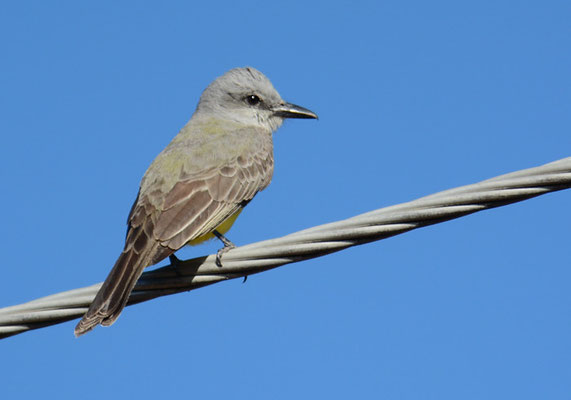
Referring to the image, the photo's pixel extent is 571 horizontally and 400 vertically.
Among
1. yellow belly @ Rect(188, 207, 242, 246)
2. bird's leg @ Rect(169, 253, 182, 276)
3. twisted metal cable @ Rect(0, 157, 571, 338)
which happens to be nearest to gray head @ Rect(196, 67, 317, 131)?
yellow belly @ Rect(188, 207, 242, 246)

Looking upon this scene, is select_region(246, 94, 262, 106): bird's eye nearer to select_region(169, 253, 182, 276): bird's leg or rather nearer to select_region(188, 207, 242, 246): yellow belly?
select_region(188, 207, 242, 246): yellow belly

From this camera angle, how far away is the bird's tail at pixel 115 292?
4.18 metres

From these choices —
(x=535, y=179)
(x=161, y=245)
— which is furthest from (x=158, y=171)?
(x=535, y=179)

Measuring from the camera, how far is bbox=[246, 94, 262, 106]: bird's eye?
7414mm

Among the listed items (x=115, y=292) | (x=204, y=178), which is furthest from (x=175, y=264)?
(x=204, y=178)

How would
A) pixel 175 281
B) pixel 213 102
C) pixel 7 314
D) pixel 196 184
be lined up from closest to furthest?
pixel 7 314 → pixel 175 281 → pixel 196 184 → pixel 213 102

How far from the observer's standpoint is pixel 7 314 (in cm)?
363

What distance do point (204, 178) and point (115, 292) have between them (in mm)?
1577

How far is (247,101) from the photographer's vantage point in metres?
7.41

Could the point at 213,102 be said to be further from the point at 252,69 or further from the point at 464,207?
the point at 464,207

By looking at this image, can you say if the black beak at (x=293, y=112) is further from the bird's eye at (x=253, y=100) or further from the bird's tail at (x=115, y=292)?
the bird's tail at (x=115, y=292)

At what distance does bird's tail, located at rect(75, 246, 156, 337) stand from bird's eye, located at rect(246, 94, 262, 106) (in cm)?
296

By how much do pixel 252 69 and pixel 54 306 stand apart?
4.33 meters

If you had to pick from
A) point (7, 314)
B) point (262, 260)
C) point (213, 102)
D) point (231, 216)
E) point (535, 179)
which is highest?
point (213, 102)
